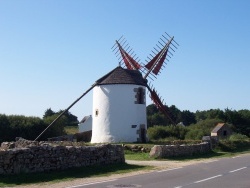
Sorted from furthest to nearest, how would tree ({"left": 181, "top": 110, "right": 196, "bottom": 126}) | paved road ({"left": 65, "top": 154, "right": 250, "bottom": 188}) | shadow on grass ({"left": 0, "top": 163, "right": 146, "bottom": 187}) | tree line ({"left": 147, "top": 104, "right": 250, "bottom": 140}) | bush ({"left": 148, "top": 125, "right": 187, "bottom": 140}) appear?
1. tree ({"left": 181, "top": 110, "right": 196, "bottom": 126})
2. tree line ({"left": 147, "top": 104, "right": 250, "bottom": 140})
3. bush ({"left": 148, "top": 125, "right": 187, "bottom": 140})
4. shadow on grass ({"left": 0, "top": 163, "right": 146, "bottom": 187})
5. paved road ({"left": 65, "top": 154, "right": 250, "bottom": 188})

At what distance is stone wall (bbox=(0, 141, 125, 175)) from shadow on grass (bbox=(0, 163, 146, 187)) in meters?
0.33

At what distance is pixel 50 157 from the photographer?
17.2 m

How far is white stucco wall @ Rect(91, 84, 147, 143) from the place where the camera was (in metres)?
38.1

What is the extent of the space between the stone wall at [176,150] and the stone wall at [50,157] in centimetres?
523

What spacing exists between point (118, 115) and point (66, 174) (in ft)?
70.3

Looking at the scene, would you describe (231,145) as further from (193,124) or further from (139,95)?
(193,124)

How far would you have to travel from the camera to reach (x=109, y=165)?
20.5 metres

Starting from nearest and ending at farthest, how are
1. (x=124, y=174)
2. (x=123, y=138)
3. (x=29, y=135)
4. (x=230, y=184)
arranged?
(x=230, y=184) → (x=124, y=174) → (x=123, y=138) → (x=29, y=135)

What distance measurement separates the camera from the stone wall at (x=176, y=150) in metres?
26.3

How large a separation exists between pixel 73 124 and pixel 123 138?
70729 millimetres

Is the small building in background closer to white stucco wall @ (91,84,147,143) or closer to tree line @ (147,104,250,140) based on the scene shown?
tree line @ (147,104,250,140)

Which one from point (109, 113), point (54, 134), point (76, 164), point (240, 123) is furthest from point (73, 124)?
point (76, 164)

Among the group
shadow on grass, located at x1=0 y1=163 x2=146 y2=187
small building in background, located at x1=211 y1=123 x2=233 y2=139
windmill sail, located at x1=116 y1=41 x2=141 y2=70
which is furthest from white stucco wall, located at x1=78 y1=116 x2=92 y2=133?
shadow on grass, located at x1=0 y1=163 x2=146 y2=187

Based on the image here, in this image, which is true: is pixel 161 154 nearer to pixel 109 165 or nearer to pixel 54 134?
pixel 109 165
